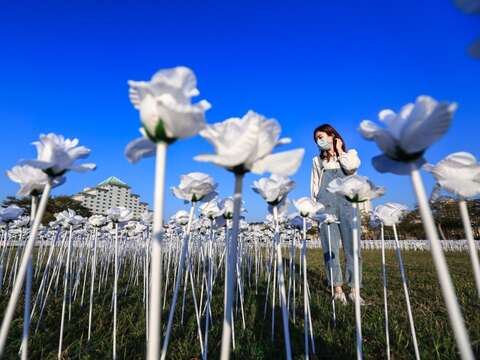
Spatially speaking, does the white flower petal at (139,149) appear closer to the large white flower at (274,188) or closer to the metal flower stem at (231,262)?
the metal flower stem at (231,262)

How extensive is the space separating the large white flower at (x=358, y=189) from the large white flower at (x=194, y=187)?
763mm

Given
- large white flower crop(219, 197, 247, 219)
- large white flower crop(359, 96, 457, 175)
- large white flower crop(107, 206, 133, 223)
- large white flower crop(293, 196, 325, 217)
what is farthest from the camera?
large white flower crop(107, 206, 133, 223)

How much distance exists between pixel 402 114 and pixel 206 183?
43.5 inches

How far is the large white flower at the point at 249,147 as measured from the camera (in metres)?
0.81

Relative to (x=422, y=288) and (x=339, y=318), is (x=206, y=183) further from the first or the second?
(x=422, y=288)

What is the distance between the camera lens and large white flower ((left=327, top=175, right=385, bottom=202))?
1.63 m

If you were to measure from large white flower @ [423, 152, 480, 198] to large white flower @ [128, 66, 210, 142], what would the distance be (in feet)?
3.02

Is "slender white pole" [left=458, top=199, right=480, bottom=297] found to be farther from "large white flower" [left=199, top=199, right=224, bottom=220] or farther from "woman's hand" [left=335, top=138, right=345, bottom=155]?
"woman's hand" [left=335, top=138, right=345, bottom=155]

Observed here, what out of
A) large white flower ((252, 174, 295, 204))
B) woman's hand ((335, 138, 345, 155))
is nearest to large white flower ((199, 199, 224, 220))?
large white flower ((252, 174, 295, 204))

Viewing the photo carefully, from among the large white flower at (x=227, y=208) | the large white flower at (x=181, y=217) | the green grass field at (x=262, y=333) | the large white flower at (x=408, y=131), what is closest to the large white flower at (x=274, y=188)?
the large white flower at (x=227, y=208)

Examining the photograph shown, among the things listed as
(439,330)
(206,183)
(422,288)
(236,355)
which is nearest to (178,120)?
(206,183)

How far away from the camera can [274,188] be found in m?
1.60

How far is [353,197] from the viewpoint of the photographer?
5.57 ft

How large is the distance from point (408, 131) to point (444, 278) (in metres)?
0.37
